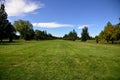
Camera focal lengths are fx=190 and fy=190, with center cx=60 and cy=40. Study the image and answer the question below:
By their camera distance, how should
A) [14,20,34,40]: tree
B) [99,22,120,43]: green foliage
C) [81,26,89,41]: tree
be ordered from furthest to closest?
1. [81,26,89,41]: tree
2. [14,20,34,40]: tree
3. [99,22,120,43]: green foliage

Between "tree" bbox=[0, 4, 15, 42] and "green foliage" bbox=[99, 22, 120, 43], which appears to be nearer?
"tree" bbox=[0, 4, 15, 42]

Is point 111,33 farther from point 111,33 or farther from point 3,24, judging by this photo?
point 3,24

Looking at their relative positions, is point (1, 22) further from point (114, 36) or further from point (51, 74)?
point (51, 74)

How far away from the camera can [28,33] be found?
128500mm

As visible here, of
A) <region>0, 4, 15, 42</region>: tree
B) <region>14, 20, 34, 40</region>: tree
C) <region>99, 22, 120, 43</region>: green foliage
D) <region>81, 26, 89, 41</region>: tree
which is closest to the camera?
<region>0, 4, 15, 42</region>: tree

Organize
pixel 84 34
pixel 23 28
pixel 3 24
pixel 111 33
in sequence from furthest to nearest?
pixel 84 34 → pixel 23 28 → pixel 111 33 → pixel 3 24

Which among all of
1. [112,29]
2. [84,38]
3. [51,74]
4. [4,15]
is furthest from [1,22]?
[84,38]

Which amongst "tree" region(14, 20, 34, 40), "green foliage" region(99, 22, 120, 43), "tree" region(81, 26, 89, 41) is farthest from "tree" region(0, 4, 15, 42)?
"tree" region(81, 26, 89, 41)

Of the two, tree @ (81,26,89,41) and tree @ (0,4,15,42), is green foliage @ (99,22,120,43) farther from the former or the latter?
tree @ (81,26,89,41)

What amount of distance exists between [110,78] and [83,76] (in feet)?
4.56

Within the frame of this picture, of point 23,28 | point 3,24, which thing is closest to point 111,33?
point 3,24

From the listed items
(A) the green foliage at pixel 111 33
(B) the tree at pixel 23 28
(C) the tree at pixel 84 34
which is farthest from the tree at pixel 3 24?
(C) the tree at pixel 84 34

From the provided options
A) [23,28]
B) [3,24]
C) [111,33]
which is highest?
[23,28]

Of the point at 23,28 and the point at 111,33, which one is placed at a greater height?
the point at 23,28
